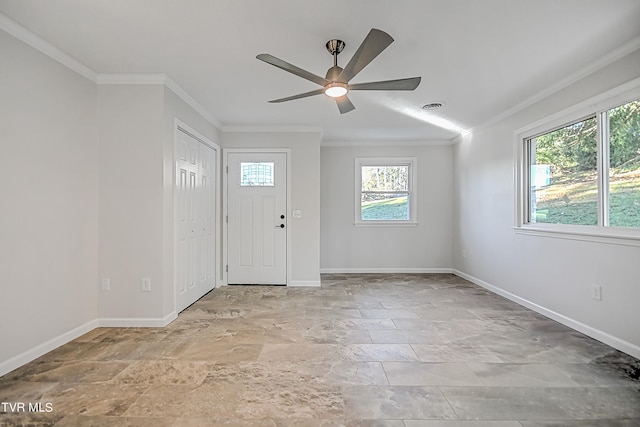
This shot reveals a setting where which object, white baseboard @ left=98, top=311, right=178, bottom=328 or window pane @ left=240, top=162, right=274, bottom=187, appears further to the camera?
window pane @ left=240, top=162, right=274, bottom=187

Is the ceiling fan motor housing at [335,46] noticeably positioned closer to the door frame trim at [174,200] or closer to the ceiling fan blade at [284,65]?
the ceiling fan blade at [284,65]

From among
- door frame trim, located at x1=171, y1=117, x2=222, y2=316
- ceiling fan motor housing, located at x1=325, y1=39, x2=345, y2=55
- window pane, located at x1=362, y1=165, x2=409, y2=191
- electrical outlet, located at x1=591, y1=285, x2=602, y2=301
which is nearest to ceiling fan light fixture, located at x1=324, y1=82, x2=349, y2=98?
ceiling fan motor housing, located at x1=325, y1=39, x2=345, y2=55

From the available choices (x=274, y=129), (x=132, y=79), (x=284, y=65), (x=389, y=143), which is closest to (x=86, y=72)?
(x=132, y=79)

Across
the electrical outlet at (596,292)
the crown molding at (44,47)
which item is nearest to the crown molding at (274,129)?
the crown molding at (44,47)

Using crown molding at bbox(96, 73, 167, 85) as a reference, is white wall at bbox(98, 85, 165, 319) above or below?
below

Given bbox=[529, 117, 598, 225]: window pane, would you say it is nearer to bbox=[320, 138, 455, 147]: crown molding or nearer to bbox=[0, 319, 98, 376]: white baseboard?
Answer: bbox=[320, 138, 455, 147]: crown molding

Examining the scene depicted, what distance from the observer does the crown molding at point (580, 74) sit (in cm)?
242

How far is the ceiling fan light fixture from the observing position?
226 cm

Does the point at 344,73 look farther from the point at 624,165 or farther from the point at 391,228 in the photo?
the point at 391,228

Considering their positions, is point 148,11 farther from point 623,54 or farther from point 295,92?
point 623,54

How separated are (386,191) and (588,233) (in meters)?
3.24

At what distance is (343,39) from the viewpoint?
2309 mm

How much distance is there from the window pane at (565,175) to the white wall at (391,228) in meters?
1.99

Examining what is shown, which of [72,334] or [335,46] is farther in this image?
[72,334]
